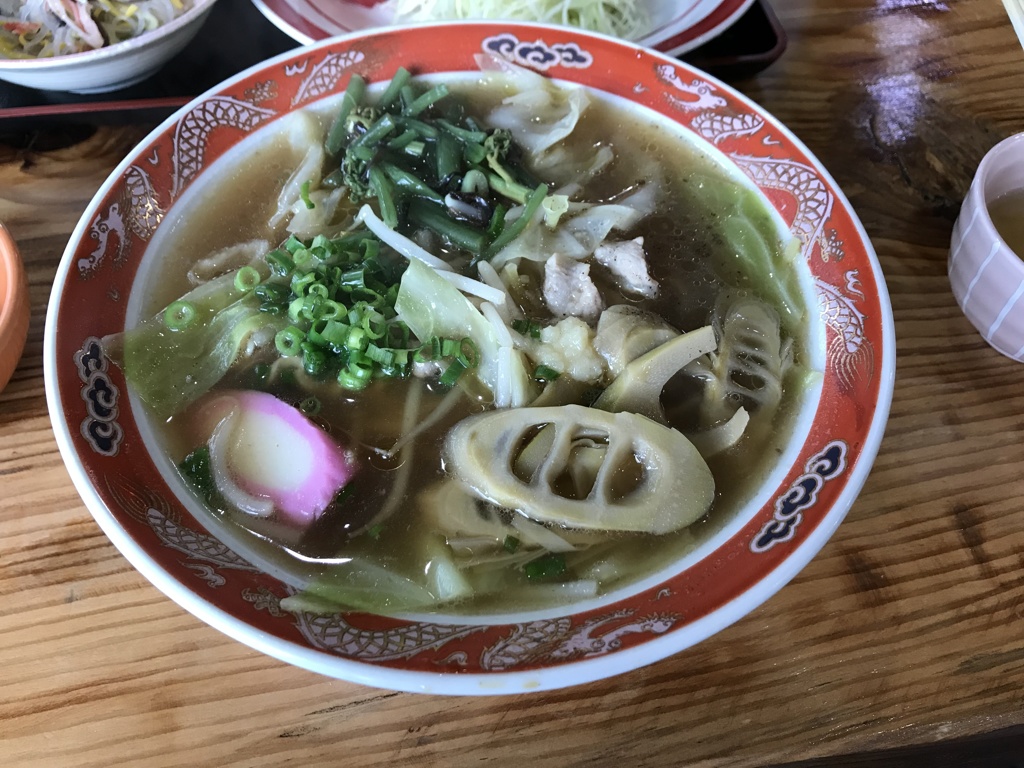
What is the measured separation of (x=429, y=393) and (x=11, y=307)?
3.04 ft

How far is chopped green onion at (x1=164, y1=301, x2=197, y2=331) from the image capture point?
150cm

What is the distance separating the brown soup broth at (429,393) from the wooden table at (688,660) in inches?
8.1

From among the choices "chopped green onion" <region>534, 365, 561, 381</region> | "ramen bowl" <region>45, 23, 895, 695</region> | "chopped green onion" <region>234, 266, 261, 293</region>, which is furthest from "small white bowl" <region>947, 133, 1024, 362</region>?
"chopped green onion" <region>234, 266, 261, 293</region>

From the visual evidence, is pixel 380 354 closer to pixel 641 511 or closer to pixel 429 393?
pixel 429 393

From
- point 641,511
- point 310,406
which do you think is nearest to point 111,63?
point 310,406

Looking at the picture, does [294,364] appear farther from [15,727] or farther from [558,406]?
[15,727]

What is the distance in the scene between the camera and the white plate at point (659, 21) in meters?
2.04

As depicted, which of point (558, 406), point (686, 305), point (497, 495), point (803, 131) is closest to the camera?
point (497, 495)

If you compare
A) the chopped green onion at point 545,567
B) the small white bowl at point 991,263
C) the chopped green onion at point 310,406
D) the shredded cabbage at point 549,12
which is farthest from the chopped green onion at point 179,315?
the small white bowl at point 991,263

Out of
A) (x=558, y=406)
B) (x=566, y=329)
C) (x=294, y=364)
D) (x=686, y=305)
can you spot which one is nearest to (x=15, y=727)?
(x=294, y=364)

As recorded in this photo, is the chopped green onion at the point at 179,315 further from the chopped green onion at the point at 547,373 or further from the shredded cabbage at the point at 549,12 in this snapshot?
the shredded cabbage at the point at 549,12

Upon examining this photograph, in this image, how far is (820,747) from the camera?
124cm

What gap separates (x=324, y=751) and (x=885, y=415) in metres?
1.17

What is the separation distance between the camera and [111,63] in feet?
6.23
